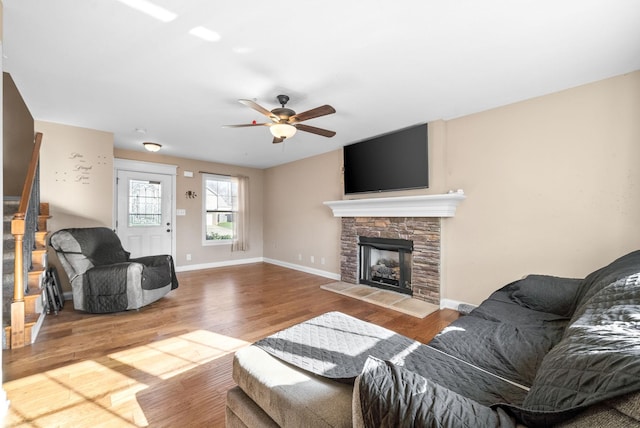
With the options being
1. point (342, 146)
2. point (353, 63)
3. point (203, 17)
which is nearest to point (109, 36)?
point (203, 17)

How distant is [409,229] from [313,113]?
2.23m

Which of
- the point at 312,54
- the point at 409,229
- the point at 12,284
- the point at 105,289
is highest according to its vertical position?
the point at 312,54

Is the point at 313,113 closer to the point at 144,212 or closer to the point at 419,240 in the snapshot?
the point at 419,240

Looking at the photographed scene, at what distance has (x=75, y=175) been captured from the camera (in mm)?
3824

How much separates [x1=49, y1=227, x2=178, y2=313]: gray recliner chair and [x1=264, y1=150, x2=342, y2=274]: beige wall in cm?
285

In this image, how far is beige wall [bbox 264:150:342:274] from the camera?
204 inches

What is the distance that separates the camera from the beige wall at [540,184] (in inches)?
96.7

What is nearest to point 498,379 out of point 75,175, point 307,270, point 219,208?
point 307,270

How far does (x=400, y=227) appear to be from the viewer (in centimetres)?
405

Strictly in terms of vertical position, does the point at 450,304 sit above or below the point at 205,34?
below

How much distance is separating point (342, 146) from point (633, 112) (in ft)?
11.2

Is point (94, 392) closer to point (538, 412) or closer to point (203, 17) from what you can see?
point (538, 412)

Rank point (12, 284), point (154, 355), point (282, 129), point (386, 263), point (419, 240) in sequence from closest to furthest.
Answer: point (154, 355) < point (12, 284) < point (282, 129) < point (419, 240) < point (386, 263)

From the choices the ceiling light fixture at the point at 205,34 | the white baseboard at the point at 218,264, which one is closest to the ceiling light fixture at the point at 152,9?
the ceiling light fixture at the point at 205,34
